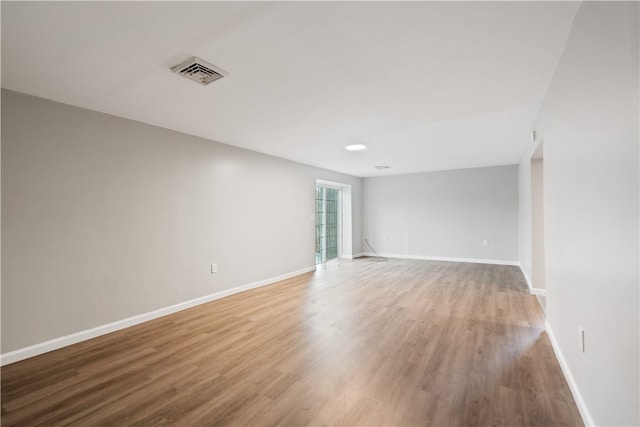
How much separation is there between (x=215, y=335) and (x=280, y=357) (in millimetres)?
845

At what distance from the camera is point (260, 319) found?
318 cm

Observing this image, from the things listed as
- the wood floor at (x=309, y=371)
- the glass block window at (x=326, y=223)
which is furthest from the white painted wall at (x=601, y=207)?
the glass block window at (x=326, y=223)

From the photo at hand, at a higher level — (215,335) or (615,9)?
(615,9)

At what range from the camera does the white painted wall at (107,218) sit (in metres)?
2.38

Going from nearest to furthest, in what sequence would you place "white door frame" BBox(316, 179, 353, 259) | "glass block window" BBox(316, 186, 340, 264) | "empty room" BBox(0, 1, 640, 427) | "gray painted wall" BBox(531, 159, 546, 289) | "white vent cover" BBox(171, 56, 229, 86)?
"empty room" BBox(0, 1, 640, 427), "white vent cover" BBox(171, 56, 229, 86), "gray painted wall" BBox(531, 159, 546, 289), "glass block window" BBox(316, 186, 340, 264), "white door frame" BBox(316, 179, 353, 259)

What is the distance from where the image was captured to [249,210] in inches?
180

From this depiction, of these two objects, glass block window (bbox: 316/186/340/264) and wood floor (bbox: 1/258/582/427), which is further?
glass block window (bbox: 316/186/340/264)

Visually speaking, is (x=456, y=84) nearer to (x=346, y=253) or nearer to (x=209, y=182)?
(x=209, y=182)

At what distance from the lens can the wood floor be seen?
1.64m

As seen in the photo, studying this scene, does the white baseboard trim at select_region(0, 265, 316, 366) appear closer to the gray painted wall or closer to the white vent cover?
the white vent cover

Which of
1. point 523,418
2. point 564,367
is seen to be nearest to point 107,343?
point 523,418

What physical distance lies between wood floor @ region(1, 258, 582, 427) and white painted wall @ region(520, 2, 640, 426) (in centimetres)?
48

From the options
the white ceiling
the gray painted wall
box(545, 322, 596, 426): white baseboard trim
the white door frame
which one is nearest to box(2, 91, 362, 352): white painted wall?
the white ceiling

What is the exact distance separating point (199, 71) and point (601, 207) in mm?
2525
